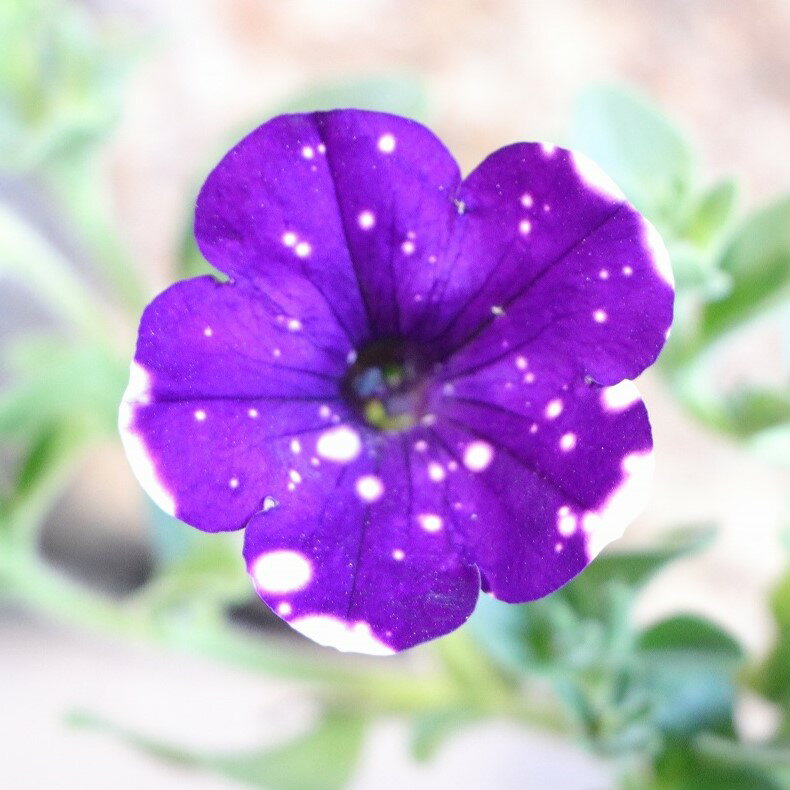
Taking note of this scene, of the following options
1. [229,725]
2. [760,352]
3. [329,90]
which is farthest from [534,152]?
[229,725]

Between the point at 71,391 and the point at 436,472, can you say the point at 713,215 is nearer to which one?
the point at 436,472

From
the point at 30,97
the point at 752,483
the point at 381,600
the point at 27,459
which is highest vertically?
the point at 752,483

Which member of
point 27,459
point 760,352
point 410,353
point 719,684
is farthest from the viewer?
point 760,352

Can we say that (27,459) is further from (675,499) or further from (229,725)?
(675,499)

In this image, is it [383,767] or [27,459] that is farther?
[383,767]

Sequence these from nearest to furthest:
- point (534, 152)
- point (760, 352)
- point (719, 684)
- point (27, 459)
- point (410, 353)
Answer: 1. point (534, 152)
2. point (410, 353)
3. point (719, 684)
4. point (27, 459)
5. point (760, 352)

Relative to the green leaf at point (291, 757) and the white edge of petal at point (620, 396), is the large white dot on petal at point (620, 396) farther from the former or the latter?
the green leaf at point (291, 757)

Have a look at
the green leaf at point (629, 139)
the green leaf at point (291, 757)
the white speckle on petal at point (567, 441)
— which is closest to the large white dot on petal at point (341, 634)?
the white speckle on petal at point (567, 441)
